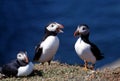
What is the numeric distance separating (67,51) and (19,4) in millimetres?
5238

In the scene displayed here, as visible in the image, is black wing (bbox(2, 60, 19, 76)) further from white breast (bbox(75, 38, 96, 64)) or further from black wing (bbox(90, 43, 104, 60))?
black wing (bbox(90, 43, 104, 60))

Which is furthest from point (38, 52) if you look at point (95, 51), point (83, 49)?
point (95, 51)

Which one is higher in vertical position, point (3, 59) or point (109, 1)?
point (109, 1)

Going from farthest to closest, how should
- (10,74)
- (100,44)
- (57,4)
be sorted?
(57,4) → (100,44) → (10,74)

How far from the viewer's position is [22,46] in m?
22.6

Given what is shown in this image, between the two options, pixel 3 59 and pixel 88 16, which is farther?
pixel 88 16

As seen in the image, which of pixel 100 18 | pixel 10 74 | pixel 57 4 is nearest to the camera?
pixel 10 74

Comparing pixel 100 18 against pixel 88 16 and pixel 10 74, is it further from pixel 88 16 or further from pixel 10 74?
pixel 10 74

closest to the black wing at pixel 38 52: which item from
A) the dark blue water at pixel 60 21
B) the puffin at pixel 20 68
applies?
the puffin at pixel 20 68

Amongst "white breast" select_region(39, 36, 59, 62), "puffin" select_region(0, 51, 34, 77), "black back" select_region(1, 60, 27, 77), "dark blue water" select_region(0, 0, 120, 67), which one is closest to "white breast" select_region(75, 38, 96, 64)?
"white breast" select_region(39, 36, 59, 62)

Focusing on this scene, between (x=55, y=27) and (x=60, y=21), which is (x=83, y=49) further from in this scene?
(x=60, y=21)

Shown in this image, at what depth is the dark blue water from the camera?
71.5ft

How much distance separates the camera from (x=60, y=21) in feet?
77.7

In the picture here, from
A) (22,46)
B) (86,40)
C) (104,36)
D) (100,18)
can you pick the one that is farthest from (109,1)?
(86,40)
